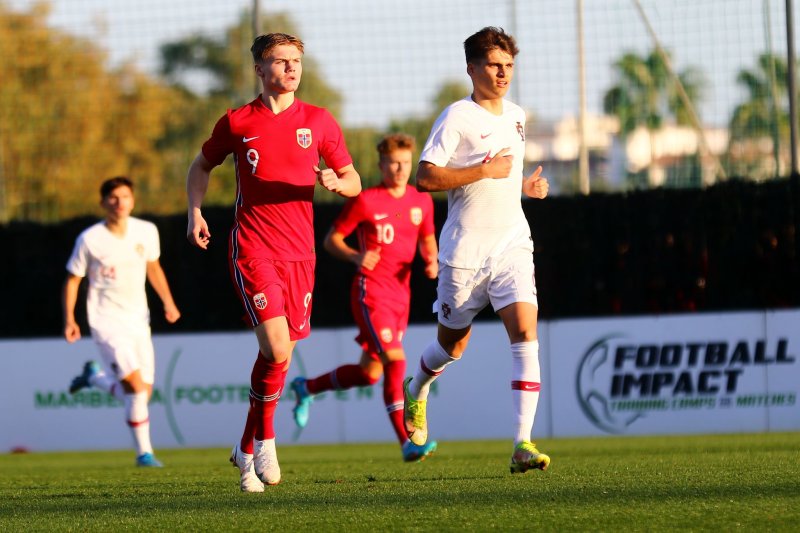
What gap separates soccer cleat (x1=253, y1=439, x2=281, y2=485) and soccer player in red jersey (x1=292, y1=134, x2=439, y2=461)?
2.85m

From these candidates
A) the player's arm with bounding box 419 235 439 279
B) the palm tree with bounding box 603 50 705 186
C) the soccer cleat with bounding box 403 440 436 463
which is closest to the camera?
the soccer cleat with bounding box 403 440 436 463

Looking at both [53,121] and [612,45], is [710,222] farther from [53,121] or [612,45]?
[53,121]

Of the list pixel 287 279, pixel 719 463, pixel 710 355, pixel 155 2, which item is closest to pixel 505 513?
pixel 287 279

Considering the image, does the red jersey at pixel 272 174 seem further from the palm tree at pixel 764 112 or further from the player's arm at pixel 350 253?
the palm tree at pixel 764 112

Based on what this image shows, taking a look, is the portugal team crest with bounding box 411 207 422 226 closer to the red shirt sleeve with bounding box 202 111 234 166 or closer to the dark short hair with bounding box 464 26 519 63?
the dark short hair with bounding box 464 26 519 63

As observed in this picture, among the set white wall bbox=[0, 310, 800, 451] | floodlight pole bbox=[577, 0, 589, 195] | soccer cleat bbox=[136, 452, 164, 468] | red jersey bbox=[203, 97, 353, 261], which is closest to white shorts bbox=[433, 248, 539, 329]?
red jersey bbox=[203, 97, 353, 261]

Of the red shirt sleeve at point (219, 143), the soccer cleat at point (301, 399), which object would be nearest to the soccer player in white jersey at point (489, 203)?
the red shirt sleeve at point (219, 143)

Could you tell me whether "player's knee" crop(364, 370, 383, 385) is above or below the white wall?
above

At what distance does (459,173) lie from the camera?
22.7 feet

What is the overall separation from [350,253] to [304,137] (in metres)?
3.21

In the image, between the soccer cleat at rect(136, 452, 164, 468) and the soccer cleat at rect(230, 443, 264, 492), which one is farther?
the soccer cleat at rect(136, 452, 164, 468)

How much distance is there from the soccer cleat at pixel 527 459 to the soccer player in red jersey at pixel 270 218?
1184 millimetres

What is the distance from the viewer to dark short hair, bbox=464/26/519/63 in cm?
711

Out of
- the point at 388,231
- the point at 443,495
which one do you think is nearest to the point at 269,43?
the point at 443,495
